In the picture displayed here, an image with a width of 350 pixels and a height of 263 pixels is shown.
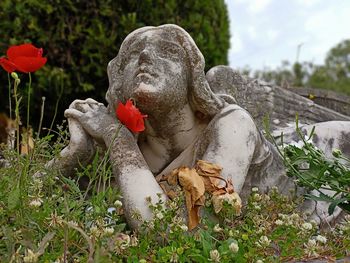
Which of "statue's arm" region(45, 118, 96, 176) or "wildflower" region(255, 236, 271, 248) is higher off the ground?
"wildflower" region(255, 236, 271, 248)

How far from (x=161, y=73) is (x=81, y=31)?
294 centimetres

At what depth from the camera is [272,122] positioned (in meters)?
4.27

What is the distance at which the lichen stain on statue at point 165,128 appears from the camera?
238 centimetres

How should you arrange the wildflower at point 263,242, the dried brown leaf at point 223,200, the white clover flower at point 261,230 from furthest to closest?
the dried brown leaf at point 223,200
the white clover flower at point 261,230
the wildflower at point 263,242

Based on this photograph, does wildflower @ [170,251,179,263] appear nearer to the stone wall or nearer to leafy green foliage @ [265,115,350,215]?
leafy green foliage @ [265,115,350,215]

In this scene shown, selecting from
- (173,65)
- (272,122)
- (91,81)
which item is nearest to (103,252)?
(173,65)

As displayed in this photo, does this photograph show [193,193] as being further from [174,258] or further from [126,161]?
[174,258]

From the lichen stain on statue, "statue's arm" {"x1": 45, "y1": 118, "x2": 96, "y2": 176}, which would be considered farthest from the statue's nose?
"statue's arm" {"x1": 45, "y1": 118, "x2": 96, "y2": 176}

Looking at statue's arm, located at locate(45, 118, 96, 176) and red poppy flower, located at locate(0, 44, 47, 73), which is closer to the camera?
red poppy flower, located at locate(0, 44, 47, 73)

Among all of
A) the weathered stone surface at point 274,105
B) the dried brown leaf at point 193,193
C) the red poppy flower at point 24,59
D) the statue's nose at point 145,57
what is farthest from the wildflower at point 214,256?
the weathered stone surface at point 274,105

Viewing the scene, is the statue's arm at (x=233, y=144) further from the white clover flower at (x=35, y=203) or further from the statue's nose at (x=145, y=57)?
the white clover flower at (x=35, y=203)

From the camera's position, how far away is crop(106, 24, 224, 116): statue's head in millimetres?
2393

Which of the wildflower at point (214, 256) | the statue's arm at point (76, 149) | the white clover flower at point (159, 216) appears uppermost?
the wildflower at point (214, 256)

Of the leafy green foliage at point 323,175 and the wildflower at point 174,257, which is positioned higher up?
the wildflower at point 174,257
